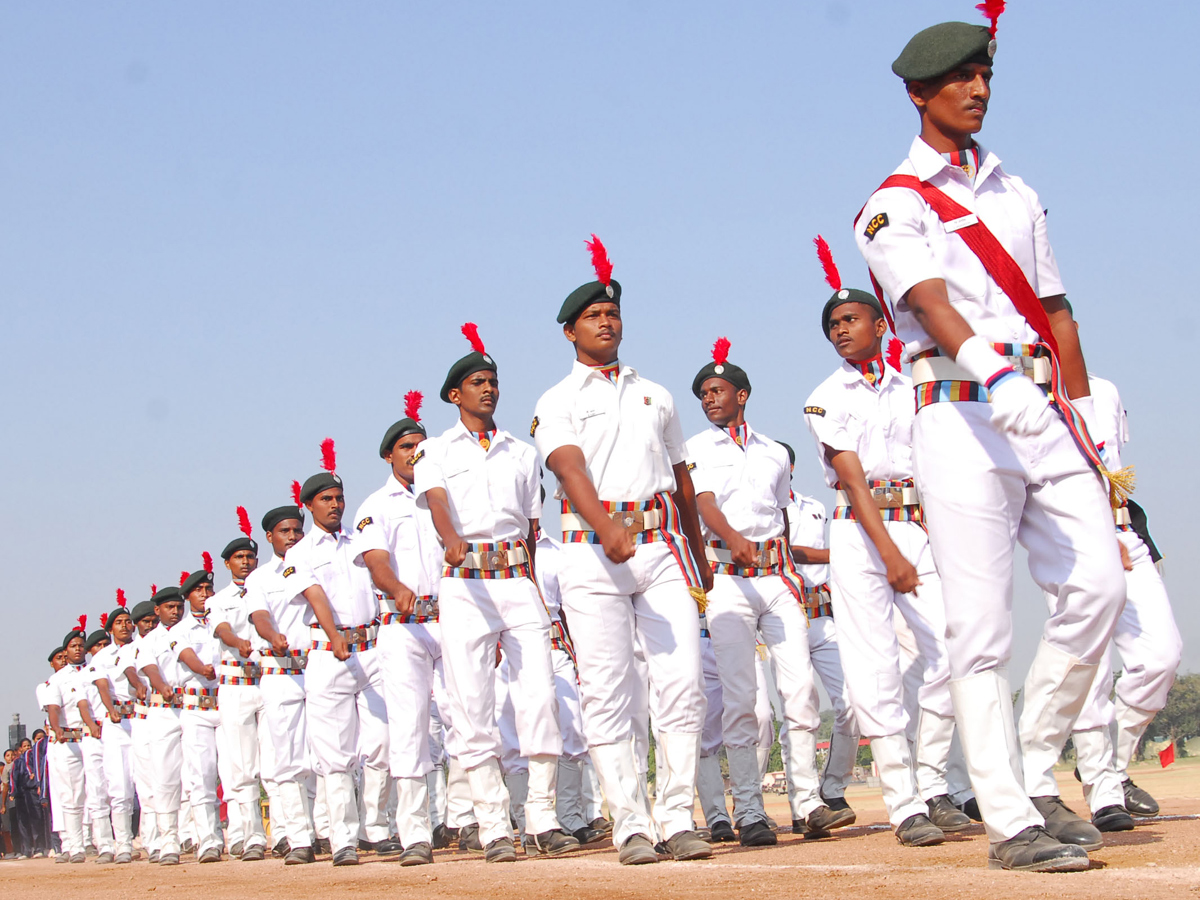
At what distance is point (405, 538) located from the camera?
9523mm

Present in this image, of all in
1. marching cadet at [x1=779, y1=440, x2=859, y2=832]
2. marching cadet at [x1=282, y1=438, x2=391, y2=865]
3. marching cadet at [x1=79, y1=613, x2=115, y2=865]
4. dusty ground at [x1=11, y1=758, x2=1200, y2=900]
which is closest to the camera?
dusty ground at [x1=11, y1=758, x2=1200, y2=900]

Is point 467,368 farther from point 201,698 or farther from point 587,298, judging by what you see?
point 201,698

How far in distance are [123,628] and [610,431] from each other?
42.2ft

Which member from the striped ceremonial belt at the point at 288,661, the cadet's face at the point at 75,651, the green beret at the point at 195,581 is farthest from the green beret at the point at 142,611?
the striped ceremonial belt at the point at 288,661

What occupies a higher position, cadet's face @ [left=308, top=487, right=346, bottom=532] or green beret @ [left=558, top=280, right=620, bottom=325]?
green beret @ [left=558, top=280, right=620, bottom=325]

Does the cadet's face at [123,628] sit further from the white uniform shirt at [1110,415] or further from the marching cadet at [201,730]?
the white uniform shirt at [1110,415]

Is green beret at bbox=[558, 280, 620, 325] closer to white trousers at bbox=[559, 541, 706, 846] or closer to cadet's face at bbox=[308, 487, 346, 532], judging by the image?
white trousers at bbox=[559, 541, 706, 846]

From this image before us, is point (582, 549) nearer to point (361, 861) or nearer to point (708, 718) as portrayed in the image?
point (708, 718)

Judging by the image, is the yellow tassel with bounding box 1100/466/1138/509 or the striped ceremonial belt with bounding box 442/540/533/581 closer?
the yellow tassel with bounding box 1100/466/1138/509

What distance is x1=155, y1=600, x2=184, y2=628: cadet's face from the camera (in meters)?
15.2

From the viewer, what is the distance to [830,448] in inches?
292

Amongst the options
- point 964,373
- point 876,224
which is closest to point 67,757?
point 876,224

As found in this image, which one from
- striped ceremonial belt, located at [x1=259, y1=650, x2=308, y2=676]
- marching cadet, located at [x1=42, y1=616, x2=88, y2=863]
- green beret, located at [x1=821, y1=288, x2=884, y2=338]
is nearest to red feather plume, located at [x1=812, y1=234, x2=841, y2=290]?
green beret, located at [x1=821, y1=288, x2=884, y2=338]

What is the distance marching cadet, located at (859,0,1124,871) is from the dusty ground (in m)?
0.29
